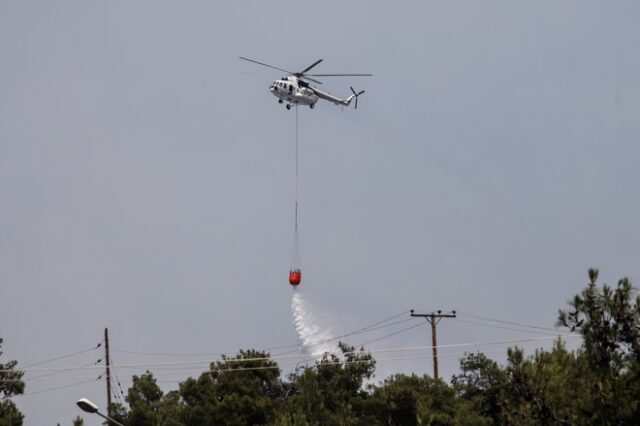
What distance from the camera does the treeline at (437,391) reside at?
137 ft

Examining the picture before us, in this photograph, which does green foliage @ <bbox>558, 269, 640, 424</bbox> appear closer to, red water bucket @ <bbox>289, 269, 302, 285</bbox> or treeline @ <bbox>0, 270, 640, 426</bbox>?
treeline @ <bbox>0, 270, 640, 426</bbox>

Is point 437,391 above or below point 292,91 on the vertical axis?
below

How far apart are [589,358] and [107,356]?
71.0m

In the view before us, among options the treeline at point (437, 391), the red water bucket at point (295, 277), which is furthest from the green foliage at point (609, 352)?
the red water bucket at point (295, 277)

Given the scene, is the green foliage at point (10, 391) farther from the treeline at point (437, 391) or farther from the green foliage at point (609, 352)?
the green foliage at point (609, 352)

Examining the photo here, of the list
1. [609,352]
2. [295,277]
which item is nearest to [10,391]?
[295,277]

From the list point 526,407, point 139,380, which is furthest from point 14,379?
point 526,407

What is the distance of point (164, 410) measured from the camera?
398ft

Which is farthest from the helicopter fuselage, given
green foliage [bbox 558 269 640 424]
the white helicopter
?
green foliage [bbox 558 269 640 424]

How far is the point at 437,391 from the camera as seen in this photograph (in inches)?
4402

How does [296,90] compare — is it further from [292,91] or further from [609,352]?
[609,352]

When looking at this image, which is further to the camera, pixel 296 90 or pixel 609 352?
pixel 296 90

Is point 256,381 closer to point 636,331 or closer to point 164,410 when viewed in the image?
point 164,410

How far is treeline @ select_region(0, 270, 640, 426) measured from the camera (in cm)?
4175
